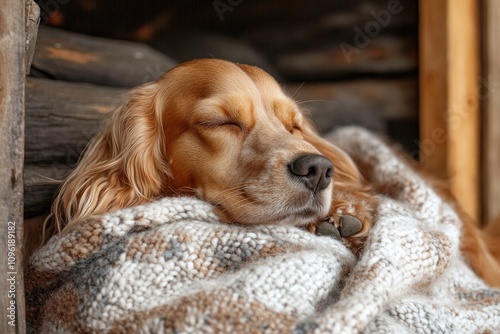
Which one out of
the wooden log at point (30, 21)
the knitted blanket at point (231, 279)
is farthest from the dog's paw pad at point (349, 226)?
the wooden log at point (30, 21)

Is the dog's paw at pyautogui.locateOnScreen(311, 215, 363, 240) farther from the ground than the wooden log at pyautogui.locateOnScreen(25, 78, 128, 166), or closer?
closer

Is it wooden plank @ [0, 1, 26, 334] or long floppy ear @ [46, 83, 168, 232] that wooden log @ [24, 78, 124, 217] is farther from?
wooden plank @ [0, 1, 26, 334]

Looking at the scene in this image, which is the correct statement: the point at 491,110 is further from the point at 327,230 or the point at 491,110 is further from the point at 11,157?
the point at 11,157

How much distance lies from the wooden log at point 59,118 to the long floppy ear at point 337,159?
2.52ft

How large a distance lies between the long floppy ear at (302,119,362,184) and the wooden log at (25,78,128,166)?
0.77 meters

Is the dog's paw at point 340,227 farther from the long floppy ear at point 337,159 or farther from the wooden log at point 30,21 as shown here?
the wooden log at point 30,21

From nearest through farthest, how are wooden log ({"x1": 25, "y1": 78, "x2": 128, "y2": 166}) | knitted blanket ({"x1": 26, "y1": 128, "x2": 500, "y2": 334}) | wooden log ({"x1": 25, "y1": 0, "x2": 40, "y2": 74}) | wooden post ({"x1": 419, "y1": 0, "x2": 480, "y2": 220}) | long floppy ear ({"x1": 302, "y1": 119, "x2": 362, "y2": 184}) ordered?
knitted blanket ({"x1": 26, "y1": 128, "x2": 500, "y2": 334}) → wooden log ({"x1": 25, "y1": 0, "x2": 40, "y2": 74}) → wooden log ({"x1": 25, "y1": 78, "x2": 128, "y2": 166}) → long floppy ear ({"x1": 302, "y1": 119, "x2": 362, "y2": 184}) → wooden post ({"x1": 419, "y1": 0, "x2": 480, "y2": 220})

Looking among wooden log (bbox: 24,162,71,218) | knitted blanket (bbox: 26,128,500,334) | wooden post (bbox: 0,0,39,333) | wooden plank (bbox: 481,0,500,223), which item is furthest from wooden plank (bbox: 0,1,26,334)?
wooden plank (bbox: 481,0,500,223)

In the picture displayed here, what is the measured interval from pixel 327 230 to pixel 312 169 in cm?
27

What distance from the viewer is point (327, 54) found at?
3.88 m

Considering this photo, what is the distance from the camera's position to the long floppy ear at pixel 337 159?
256 centimetres

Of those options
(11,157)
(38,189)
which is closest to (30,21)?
(11,157)

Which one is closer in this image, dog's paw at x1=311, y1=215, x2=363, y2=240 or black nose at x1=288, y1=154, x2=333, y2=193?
black nose at x1=288, y1=154, x2=333, y2=193

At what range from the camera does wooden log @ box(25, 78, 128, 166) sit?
7.92 feet
